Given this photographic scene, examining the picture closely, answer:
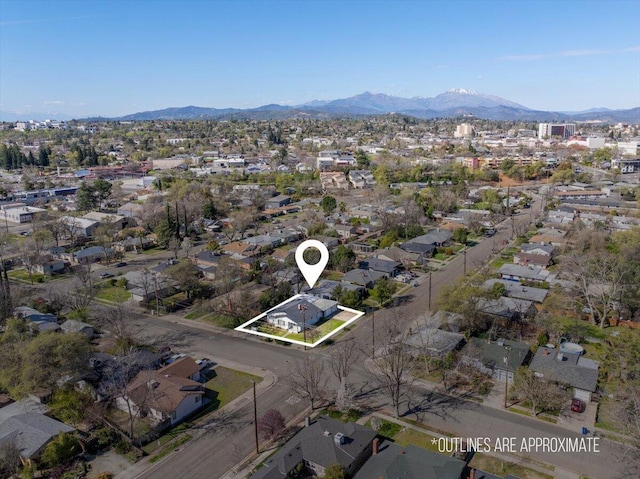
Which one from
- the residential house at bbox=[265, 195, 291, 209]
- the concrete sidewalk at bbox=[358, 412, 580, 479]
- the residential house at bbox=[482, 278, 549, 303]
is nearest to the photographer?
the concrete sidewalk at bbox=[358, 412, 580, 479]

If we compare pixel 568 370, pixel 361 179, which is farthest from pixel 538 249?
pixel 361 179

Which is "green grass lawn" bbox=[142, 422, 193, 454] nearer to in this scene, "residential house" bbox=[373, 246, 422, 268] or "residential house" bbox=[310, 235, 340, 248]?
"residential house" bbox=[373, 246, 422, 268]

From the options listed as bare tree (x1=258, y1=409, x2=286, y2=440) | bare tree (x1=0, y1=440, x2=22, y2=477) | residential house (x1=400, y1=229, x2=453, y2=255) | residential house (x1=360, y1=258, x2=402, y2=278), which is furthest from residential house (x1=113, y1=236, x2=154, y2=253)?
bare tree (x1=258, y1=409, x2=286, y2=440)

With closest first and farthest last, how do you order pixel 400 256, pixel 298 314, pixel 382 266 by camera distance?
pixel 298 314
pixel 382 266
pixel 400 256

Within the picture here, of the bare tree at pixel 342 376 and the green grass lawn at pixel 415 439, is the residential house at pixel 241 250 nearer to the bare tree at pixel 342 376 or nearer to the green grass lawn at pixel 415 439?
the bare tree at pixel 342 376

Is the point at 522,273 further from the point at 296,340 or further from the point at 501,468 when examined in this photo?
the point at 501,468

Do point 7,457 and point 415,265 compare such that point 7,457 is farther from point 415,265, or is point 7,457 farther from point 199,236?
point 199,236
